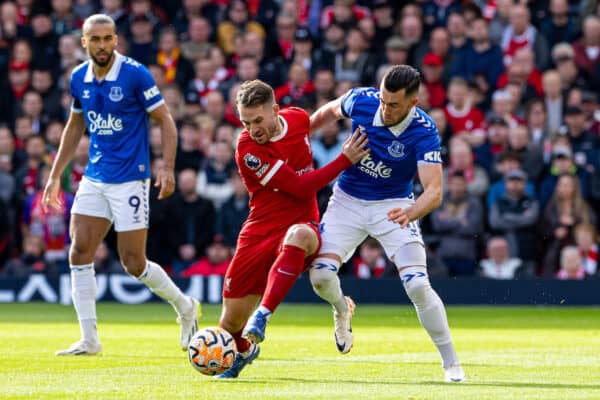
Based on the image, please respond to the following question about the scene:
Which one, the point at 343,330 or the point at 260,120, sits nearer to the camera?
the point at 260,120

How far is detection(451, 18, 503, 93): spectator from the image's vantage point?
19406mm

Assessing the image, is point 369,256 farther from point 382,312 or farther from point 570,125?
point 570,125

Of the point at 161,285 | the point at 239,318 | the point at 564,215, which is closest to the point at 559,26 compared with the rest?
the point at 564,215

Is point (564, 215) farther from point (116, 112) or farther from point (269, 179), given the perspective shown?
point (269, 179)

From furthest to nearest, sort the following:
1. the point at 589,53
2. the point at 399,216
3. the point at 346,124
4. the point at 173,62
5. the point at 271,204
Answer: the point at 173,62
the point at 589,53
the point at 346,124
the point at 271,204
the point at 399,216

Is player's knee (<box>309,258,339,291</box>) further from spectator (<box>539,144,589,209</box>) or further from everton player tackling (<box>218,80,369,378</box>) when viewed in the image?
spectator (<box>539,144,589,209</box>)

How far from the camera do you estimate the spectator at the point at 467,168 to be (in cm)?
1806

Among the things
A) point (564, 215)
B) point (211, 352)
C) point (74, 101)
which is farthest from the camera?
point (564, 215)

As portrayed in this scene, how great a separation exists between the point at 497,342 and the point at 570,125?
616 cm

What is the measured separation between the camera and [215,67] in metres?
20.5

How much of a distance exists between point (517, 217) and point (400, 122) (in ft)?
28.6

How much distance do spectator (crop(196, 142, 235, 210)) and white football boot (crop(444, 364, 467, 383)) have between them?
10.1 meters

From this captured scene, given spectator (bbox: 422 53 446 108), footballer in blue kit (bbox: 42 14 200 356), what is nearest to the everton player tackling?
footballer in blue kit (bbox: 42 14 200 356)

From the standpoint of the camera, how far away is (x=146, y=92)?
11.2 metres
